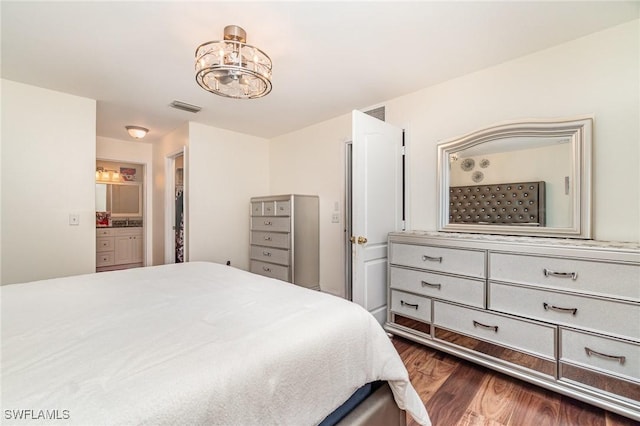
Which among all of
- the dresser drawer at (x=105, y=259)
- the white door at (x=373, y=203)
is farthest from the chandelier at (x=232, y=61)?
the dresser drawer at (x=105, y=259)

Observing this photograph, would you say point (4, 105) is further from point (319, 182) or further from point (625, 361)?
point (625, 361)

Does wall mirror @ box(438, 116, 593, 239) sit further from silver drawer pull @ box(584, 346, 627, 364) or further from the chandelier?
the chandelier

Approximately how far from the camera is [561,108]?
1.95 m

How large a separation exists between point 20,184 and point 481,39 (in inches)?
156

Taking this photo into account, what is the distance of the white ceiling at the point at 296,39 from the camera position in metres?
1.61

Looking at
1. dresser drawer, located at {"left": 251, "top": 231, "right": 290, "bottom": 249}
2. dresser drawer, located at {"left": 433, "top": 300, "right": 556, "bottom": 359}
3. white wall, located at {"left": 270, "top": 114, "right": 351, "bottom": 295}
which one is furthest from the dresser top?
dresser drawer, located at {"left": 251, "top": 231, "right": 290, "bottom": 249}

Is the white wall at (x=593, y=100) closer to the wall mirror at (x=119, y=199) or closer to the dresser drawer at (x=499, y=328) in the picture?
the dresser drawer at (x=499, y=328)

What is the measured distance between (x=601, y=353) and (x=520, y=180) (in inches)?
46.1

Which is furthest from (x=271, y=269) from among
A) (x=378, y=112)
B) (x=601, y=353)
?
(x=601, y=353)

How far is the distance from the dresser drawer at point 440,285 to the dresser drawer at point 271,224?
57.8 inches

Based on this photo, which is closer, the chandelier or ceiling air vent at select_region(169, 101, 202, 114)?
the chandelier

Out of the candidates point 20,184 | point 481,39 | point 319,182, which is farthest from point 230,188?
Result: point 481,39

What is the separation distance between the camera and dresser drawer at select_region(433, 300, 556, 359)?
1.65m

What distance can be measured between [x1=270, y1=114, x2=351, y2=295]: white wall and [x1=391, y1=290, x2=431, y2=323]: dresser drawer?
1.05 metres
